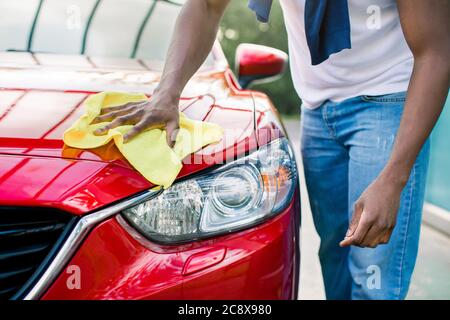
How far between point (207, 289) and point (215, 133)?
0.43 meters

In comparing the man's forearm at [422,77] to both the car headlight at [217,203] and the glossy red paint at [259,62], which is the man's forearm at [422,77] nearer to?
the car headlight at [217,203]

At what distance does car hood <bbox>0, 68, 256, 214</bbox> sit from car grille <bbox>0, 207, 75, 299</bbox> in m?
0.04

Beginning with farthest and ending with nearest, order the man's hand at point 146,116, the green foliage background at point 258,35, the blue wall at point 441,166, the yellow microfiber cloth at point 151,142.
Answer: the green foliage background at point 258,35 < the blue wall at point 441,166 < the man's hand at point 146,116 < the yellow microfiber cloth at point 151,142

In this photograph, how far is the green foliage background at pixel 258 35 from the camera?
9.40 meters

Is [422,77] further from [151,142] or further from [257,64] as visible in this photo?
[257,64]

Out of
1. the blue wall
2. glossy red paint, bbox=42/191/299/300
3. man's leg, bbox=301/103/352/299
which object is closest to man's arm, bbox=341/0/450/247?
glossy red paint, bbox=42/191/299/300

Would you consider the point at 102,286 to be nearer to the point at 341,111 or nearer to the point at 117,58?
the point at 341,111

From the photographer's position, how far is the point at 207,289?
1.64 m

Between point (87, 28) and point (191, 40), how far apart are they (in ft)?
2.46

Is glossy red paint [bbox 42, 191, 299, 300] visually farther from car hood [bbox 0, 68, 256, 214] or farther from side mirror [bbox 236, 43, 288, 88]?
side mirror [bbox 236, 43, 288, 88]

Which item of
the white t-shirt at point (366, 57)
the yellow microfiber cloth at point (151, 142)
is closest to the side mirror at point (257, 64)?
the white t-shirt at point (366, 57)

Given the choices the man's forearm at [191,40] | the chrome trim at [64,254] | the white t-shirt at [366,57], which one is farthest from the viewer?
the man's forearm at [191,40]

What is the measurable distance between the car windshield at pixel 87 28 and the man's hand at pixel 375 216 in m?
1.34
